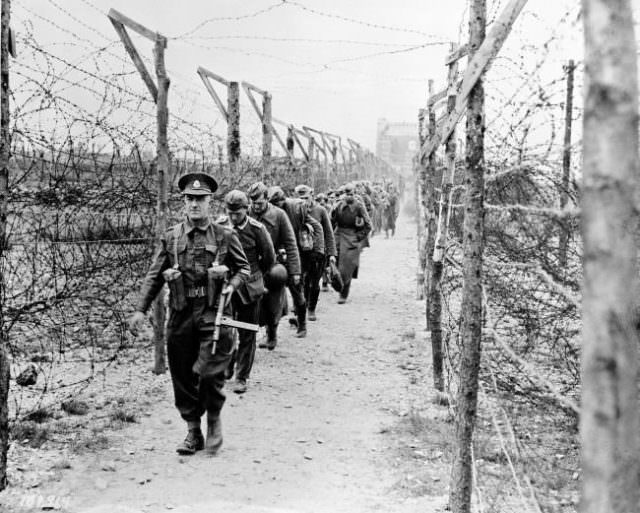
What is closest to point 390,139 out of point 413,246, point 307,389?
point 413,246

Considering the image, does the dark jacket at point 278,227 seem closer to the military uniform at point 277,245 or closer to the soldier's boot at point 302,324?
the military uniform at point 277,245

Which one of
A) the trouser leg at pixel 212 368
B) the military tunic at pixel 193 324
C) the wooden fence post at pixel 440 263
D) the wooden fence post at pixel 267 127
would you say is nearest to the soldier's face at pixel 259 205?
the wooden fence post at pixel 440 263

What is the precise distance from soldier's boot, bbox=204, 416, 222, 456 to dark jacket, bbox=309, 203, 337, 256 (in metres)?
4.87

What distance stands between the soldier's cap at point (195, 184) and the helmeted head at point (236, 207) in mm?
1254

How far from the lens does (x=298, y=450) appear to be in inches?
210

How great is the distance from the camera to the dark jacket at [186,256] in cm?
504

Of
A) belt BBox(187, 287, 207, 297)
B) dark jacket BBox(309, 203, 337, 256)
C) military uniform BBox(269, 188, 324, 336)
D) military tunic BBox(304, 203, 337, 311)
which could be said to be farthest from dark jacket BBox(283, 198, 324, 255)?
belt BBox(187, 287, 207, 297)

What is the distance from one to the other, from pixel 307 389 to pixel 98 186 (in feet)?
8.97

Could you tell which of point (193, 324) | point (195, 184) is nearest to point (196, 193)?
point (195, 184)

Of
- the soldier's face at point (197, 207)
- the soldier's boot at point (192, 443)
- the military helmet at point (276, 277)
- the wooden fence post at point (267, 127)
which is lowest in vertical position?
the soldier's boot at point (192, 443)

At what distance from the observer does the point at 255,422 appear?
235 inches

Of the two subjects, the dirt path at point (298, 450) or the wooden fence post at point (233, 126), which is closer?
the dirt path at point (298, 450)

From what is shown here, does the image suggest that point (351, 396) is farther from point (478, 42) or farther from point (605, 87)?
point (605, 87)

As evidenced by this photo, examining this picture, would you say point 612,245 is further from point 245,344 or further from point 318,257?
point 318,257
